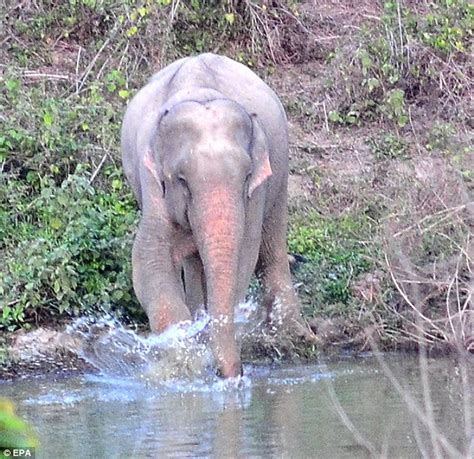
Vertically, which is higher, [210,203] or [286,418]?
[210,203]

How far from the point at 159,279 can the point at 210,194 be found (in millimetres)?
699

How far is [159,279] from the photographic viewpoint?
6863 mm

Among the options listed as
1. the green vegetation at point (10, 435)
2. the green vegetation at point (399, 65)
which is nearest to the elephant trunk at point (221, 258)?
the green vegetation at point (10, 435)

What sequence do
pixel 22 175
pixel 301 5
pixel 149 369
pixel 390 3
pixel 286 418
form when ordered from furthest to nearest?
pixel 301 5
pixel 390 3
pixel 22 175
pixel 149 369
pixel 286 418

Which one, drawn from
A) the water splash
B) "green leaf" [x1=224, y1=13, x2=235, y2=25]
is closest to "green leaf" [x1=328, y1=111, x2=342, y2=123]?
"green leaf" [x1=224, y1=13, x2=235, y2=25]

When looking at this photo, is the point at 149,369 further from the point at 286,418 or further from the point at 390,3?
the point at 390,3

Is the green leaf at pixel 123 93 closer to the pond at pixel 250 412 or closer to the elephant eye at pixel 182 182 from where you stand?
the pond at pixel 250 412

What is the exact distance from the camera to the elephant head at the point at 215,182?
632 centimetres

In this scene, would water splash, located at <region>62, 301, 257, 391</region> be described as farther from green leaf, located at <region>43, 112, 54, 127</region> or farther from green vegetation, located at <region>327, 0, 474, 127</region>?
green vegetation, located at <region>327, 0, 474, 127</region>

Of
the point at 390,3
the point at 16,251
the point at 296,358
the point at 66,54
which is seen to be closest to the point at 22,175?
the point at 16,251

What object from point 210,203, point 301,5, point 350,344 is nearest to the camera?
point 210,203

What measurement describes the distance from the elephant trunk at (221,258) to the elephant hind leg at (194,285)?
795mm

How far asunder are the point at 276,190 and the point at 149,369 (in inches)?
50.3

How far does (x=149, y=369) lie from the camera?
7035 millimetres
